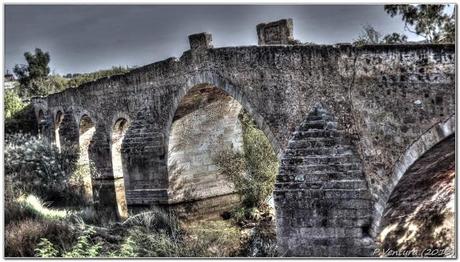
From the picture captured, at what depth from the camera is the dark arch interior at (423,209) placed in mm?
6965

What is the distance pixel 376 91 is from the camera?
6984mm

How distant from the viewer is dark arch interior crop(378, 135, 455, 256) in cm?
696

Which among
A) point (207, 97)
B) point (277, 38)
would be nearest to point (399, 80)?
point (277, 38)

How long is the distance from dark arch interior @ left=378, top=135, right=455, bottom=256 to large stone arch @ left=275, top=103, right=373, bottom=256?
386 mm

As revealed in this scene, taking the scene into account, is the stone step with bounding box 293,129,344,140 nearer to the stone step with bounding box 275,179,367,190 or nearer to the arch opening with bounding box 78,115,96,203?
the stone step with bounding box 275,179,367,190

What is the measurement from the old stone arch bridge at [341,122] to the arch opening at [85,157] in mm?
7561

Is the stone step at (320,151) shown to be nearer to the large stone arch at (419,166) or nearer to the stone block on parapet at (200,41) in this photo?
the large stone arch at (419,166)

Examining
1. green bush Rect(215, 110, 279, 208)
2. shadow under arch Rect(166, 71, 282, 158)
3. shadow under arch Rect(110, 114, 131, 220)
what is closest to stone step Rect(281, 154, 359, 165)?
shadow under arch Rect(166, 71, 282, 158)

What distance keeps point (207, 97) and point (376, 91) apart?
18.2 ft

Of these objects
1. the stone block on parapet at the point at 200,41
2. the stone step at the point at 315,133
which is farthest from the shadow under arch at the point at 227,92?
the stone step at the point at 315,133

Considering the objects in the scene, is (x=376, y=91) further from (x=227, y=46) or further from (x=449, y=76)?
(x=227, y=46)

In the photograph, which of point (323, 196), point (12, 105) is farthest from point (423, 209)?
point (12, 105)

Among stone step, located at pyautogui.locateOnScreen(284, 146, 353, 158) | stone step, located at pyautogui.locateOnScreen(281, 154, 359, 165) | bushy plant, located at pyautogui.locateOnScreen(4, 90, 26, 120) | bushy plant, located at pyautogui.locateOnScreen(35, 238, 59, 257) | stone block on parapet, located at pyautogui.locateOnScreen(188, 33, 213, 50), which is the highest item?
bushy plant, located at pyautogui.locateOnScreen(4, 90, 26, 120)

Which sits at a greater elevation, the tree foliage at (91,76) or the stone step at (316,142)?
the tree foliage at (91,76)
